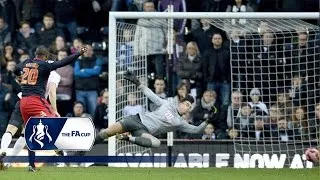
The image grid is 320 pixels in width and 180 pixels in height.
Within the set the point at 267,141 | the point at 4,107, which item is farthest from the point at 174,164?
the point at 4,107

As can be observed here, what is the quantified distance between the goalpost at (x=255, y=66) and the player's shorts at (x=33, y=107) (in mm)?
1791

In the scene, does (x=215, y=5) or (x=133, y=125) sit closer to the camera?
(x=133, y=125)

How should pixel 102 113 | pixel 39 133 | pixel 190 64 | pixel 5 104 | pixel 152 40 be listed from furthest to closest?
pixel 5 104 < pixel 102 113 < pixel 190 64 < pixel 152 40 < pixel 39 133

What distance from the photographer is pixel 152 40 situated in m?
21.4

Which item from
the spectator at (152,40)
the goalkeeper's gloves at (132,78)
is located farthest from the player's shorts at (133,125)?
the spectator at (152,40)

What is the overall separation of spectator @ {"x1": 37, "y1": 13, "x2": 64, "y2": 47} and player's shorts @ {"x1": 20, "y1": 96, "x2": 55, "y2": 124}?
440 centimetres

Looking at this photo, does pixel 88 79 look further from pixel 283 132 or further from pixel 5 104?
pixel 283 132

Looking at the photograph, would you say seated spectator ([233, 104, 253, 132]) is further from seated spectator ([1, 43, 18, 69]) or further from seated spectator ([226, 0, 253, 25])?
seated spectator ([1, 43, 18, 69])

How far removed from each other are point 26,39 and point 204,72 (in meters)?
3.77

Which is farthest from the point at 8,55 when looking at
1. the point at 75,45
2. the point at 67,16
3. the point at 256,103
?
the point at 256,103

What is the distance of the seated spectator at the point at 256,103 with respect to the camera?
2144cm

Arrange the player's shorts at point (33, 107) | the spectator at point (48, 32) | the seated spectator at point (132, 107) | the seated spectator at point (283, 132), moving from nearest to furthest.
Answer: the player's shorts at point (33, 107) → the seated spectator at point (132, 107) → the seated spectator at point (283, 132) → the spectator at point (48, 32)

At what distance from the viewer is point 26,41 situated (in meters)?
23.0

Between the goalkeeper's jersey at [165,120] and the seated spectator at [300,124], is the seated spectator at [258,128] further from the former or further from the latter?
the goalkeeper's jersey at [165,120]
